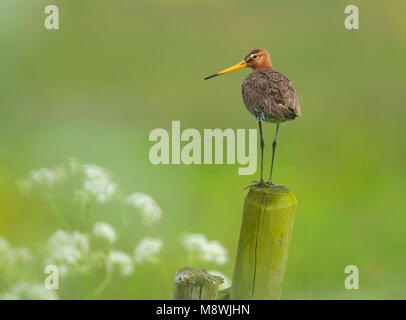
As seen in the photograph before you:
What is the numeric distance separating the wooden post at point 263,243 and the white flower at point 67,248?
190cm

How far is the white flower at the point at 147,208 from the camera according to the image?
18.2 feet

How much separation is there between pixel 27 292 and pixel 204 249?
5.40ft

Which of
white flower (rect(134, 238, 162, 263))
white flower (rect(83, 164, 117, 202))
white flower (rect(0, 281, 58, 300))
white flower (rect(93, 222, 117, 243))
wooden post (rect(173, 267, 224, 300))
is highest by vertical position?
white flower (rect(83, 164, 117, 202))

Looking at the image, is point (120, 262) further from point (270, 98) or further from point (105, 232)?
point (270, 98)

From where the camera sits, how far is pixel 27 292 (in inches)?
202

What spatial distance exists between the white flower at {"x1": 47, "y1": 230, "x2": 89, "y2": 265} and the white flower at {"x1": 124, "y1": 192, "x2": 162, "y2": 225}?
0.58m

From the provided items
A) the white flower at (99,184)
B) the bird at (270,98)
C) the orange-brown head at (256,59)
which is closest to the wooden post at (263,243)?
the bird at (270,98)

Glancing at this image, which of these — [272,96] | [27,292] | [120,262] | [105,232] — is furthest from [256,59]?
[27,292]

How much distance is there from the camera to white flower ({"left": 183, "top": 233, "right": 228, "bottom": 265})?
216 inches

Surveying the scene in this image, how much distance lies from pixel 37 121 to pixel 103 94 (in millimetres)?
1595

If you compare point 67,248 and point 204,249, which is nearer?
Result: point 67,248

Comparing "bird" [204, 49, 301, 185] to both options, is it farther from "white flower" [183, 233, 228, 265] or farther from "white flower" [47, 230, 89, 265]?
"white flower" [47, 230, 89, 265]

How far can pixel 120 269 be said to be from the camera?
552cm

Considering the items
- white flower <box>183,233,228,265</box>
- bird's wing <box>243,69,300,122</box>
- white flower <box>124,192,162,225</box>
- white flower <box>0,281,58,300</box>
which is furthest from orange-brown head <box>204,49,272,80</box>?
white flower <box>0,281,58,300</box>
